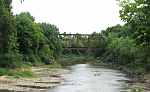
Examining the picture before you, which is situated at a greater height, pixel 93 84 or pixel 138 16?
pixel 138 16

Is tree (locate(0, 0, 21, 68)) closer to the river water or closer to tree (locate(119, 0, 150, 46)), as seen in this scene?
the river water

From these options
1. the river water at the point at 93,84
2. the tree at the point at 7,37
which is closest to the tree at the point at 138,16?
the river water at the point at 93,84

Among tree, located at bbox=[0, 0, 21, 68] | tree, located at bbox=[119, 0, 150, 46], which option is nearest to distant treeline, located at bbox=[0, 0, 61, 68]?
tree, located at bbox=[0, 0, 21, 68]

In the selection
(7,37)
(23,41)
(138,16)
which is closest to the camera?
(138,16)

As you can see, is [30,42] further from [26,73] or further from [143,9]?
[143,9]

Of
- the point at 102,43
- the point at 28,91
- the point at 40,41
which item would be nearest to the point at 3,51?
the point at 28,91

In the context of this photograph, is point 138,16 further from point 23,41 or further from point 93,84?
point 23,41

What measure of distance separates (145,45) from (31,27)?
147 feet

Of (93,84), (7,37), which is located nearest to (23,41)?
(7,37)

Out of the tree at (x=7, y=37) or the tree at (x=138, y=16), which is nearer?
the tree at (x=138, y=16)

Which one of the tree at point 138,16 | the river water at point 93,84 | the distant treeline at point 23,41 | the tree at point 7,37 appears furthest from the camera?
the distant treeline at point 23,41

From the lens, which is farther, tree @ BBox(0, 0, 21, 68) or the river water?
tree @ BBox(0, 0, 21, 68)

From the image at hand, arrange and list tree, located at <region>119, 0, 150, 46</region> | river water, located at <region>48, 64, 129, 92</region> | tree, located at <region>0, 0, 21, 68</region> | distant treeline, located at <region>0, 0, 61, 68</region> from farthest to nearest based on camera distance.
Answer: distant treeline, located at <region>0, 0, 61, 68</region>, tree, located at <region>0, 0, 21, 68</region>, tree, located at <region>119, 0, 150, 46</region>, river water, located at <region>48, 64, 129, 92</region>

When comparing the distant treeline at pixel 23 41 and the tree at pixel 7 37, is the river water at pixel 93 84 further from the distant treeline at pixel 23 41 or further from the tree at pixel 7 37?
the distant treeline at pixel 23 41
